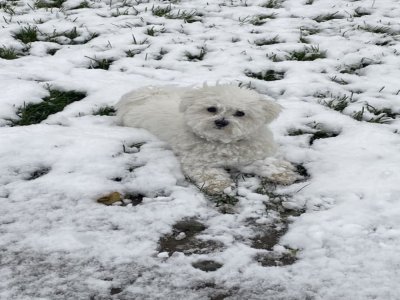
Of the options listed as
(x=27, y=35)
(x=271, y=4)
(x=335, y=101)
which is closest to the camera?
(x=335, y=101)

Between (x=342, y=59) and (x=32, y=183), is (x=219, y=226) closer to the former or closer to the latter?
(x=32, y=183)

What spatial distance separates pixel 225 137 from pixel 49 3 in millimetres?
6239

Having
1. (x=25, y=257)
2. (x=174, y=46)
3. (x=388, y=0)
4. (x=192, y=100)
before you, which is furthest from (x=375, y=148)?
(x=388, y=0)

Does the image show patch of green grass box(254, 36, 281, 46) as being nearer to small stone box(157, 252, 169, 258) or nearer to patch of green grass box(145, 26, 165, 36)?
patch of green grass box(145, 26, 165, 36)

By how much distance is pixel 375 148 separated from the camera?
4559 millimetres

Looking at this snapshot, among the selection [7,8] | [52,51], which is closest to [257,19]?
[52,51]

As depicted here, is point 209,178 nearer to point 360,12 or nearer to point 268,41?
point 268,41

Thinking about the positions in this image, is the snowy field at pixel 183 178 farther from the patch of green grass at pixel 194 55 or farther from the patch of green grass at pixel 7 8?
the patch of green grass at pixel 7 8

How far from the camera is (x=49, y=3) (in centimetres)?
911

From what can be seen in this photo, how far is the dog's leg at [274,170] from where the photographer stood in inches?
161

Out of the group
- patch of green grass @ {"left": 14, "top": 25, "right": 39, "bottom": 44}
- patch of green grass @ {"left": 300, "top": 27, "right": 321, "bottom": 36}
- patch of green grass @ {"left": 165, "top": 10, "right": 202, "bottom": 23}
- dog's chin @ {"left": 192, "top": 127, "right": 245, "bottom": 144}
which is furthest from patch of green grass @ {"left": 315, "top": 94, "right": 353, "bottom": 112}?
patch of green grass @ {"left": 14, "top": 25, "right": 39, "bottom": 44}

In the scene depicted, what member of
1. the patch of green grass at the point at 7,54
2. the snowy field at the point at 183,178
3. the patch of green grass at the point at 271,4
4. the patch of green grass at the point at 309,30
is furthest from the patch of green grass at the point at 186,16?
the patch of green grass at the point at 7,54

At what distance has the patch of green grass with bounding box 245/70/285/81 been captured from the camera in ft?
21.2

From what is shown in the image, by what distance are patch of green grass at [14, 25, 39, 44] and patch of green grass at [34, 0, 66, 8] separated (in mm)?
1627
